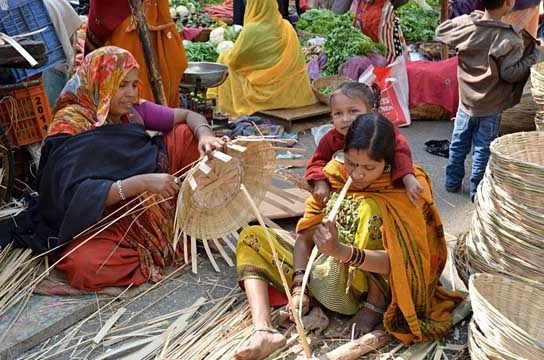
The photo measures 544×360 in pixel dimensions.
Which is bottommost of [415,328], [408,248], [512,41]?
[415,328]

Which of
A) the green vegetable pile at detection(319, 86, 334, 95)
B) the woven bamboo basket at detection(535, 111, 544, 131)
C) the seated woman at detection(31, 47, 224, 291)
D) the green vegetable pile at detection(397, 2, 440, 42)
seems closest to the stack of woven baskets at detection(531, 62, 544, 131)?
the woven bamboo basket at detection(535, 111, 544, 131)

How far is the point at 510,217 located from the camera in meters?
2.41

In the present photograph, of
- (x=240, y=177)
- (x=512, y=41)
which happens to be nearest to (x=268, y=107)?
(x=512, y=41)

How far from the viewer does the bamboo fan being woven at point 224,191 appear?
2883 millimetres

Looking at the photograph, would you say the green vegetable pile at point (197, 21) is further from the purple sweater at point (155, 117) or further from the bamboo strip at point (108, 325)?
the bamboo strip at point (108, 325)

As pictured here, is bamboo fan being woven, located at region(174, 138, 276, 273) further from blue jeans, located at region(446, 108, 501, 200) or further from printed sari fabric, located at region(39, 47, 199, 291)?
blue jeans, located at region(446, 108, 501, 200)

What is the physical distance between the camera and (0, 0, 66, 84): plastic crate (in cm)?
387

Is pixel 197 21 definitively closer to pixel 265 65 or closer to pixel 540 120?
pixel 265 65

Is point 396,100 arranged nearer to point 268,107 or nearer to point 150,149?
point 268,107

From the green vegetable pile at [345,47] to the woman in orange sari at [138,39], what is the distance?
234 cm

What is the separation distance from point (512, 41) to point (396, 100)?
214cm

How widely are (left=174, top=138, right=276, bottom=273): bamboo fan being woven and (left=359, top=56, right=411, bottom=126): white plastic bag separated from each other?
3166 millimetres

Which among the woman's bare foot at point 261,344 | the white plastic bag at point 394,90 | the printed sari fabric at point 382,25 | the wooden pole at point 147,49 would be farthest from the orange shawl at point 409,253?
the printed sari fabric at point 382,25

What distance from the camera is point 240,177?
3.13 meters
